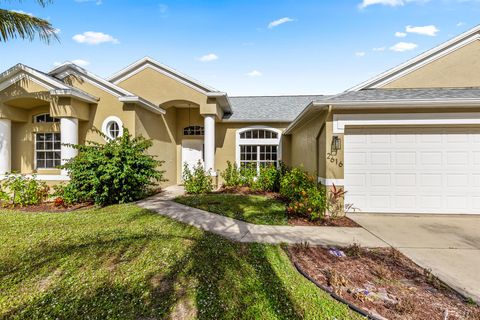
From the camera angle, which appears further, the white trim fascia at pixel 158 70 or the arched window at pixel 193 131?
the arched window at pixel 193 131

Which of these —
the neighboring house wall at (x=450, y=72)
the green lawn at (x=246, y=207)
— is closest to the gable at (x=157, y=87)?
the green lawn at (x=246, y=207)

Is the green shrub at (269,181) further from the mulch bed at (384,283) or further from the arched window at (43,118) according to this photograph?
the arched window at (43,118)

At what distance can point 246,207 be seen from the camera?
304 inches

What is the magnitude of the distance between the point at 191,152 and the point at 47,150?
268 inches

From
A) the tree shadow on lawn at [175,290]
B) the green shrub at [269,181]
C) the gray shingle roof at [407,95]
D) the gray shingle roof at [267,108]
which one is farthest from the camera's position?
the gray shingle roof at [267,108]

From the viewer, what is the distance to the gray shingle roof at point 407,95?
6500mm

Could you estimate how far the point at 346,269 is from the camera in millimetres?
3545

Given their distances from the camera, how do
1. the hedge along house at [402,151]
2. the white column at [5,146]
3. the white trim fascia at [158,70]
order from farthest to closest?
the white trim fascia at [158,70], the white column at [5,146], the hedge along house at [402,151]

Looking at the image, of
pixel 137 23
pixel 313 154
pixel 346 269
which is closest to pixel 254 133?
pixel 313 154

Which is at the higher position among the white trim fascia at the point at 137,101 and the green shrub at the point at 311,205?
the white trim fascia at the point at 137,101

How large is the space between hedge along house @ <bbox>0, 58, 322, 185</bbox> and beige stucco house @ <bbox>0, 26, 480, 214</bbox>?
5 centimetres

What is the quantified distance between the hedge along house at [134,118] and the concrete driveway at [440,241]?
7.51 meters

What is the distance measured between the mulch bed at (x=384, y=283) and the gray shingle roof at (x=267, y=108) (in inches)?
389

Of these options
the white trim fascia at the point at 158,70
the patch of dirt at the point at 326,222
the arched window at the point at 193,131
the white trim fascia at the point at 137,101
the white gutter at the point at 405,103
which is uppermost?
the white trim fascia at the point at 158,70
